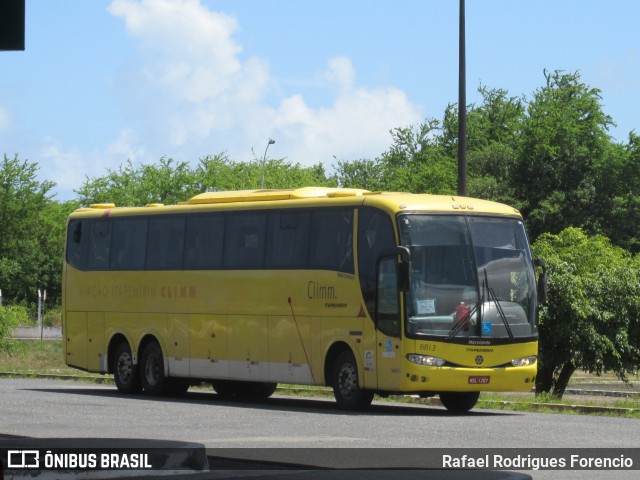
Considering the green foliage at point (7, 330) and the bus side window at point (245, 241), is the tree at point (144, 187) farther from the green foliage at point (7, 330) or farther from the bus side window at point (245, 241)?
the bus side window at point (245, 241)

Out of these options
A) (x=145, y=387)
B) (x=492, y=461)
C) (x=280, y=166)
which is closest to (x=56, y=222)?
(x=280, y=166)

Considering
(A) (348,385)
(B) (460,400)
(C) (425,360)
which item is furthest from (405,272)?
(B) (460,400)

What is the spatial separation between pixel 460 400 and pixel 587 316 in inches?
495

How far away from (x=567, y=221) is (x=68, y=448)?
233 feet

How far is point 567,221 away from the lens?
81.2 m

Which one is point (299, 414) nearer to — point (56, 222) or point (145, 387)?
point (145, 387)

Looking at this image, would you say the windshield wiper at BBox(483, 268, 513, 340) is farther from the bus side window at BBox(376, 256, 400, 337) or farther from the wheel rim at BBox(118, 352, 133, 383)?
the wheel rim at BBox(118, 352, 133, 383)

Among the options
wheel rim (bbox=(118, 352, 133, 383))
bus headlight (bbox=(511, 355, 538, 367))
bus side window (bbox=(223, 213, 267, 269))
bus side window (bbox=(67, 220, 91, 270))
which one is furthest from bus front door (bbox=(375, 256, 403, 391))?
bus side window (bbox=(67, 220, 91, 270))

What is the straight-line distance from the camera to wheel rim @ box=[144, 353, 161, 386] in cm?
2862

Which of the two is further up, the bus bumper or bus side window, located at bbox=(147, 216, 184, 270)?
bus side window, located at bbox=(147, 216, 184, 270)

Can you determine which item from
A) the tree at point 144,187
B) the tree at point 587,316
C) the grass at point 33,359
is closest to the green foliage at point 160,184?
the tree at point 144,187

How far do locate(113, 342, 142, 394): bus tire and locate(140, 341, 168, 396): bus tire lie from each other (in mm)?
187

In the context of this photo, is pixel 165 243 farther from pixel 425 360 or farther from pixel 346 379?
pixel 425 360

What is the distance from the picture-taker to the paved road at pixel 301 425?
16.5 metres
